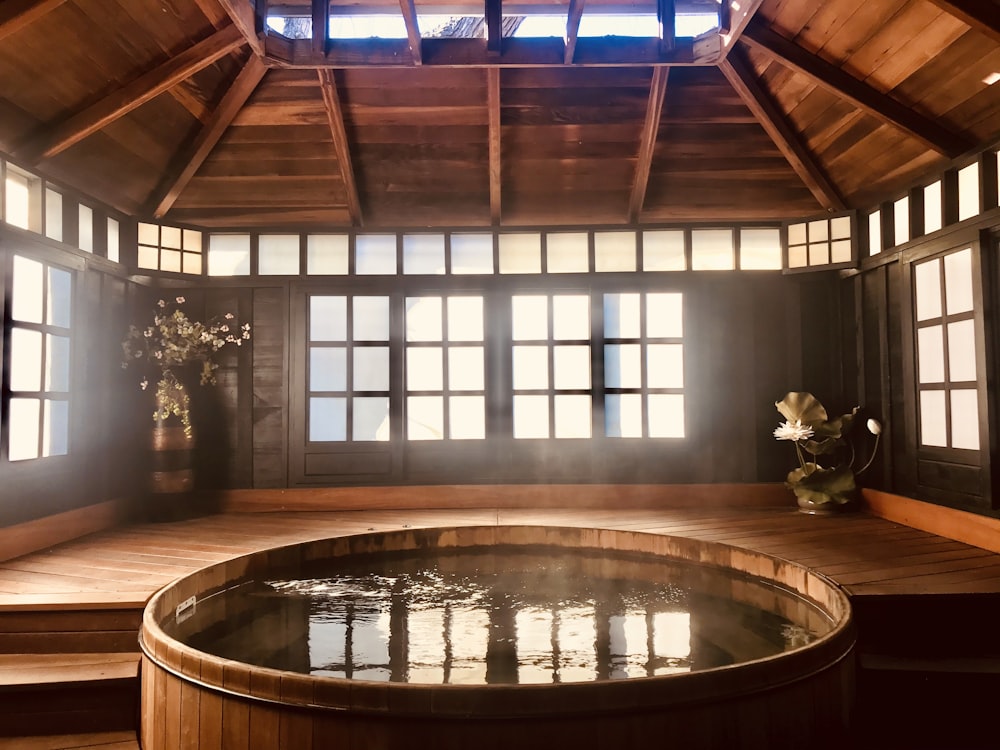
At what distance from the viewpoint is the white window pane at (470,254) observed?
646cm

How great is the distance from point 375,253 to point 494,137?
172 cm

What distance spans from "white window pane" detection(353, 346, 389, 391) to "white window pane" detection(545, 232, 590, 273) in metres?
1.82

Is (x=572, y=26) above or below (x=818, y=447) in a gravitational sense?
above

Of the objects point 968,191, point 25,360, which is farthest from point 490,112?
point 25,360

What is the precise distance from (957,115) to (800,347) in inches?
91.9

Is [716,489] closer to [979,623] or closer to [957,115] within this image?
[979,623]

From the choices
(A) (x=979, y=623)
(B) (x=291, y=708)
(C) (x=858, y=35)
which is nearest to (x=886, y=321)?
(C) (x=858, y=35)

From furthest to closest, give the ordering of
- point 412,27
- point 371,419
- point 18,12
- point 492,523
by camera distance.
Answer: point 371,419
point 492,523
point 412,27
point 18,12

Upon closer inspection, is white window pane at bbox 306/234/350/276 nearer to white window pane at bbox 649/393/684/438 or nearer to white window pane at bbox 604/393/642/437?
white window pane at bbox 604/393/642/437

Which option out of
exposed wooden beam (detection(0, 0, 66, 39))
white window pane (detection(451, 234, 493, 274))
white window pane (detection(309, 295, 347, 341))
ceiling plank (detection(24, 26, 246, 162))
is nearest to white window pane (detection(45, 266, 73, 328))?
ceiling plank (detection(24, 26, 246, 162))

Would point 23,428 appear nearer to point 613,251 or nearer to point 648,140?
point 613,251

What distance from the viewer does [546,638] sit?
3.10 metres

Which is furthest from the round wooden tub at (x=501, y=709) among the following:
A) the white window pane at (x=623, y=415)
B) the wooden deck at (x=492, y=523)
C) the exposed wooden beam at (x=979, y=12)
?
the white window pane at (x=623, y=415)

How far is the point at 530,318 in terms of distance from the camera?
6.45 metres
